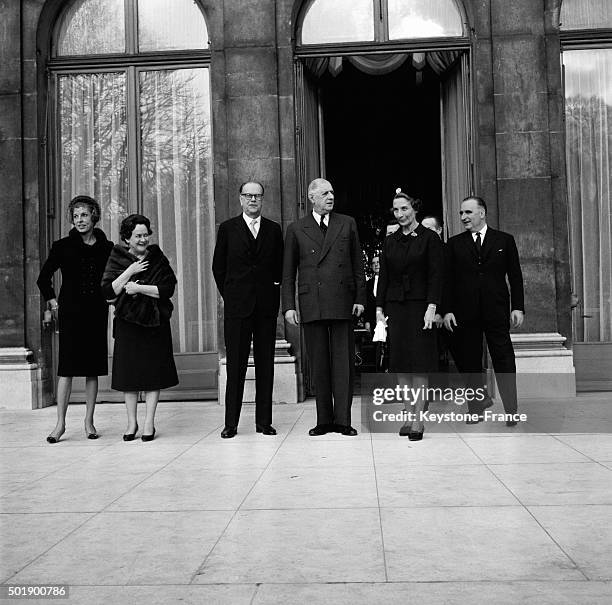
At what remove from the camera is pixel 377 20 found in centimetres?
988

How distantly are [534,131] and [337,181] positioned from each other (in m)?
10.2

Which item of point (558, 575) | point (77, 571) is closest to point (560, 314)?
point (558, 575)

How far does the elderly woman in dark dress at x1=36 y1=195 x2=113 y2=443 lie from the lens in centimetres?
702

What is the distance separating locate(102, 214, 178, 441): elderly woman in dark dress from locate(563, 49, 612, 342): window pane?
5529mm

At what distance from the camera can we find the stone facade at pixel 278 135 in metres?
9.37

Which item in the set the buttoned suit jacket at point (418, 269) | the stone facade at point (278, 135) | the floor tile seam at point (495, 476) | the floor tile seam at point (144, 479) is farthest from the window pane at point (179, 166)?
the floor tile seam at point (495, 476)

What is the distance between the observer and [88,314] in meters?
7.08

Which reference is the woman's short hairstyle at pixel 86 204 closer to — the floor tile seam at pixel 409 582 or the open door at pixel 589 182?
the floor tile seam at pixel 409 582

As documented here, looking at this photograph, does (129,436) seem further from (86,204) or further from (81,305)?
(86,204)

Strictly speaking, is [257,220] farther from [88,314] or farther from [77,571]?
[77,571]

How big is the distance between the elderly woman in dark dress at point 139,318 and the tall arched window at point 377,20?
170 inches

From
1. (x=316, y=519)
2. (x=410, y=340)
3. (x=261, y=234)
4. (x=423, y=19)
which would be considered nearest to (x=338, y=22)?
(x=423, y=19)

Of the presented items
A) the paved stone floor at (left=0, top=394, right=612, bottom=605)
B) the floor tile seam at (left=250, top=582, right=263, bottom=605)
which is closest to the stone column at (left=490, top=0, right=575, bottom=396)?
the paved stone floor at (left=0, top=394, right=612, bottom=605)

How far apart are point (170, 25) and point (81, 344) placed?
4952 millimetres
